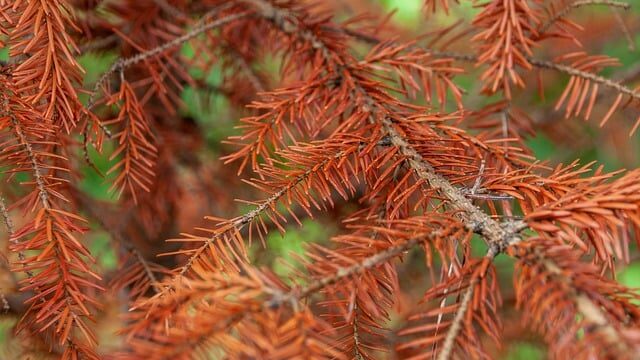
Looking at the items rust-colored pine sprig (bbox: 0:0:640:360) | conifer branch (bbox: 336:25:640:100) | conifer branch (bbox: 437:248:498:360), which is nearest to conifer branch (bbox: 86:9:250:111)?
rust-colored pine sprig (bbox: 0:0:640:360)

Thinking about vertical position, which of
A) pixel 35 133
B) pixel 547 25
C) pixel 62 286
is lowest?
pixel 62 286

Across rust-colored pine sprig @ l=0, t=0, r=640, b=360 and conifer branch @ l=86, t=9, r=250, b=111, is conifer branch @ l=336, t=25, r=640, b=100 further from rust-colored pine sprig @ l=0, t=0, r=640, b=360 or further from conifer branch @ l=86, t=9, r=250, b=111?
conifer branch @ l=86, t=9, r=250, b=111

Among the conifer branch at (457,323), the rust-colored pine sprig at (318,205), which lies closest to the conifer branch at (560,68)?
the rust-colored pine sprig at (318,205)

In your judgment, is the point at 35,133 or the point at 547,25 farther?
the point at 547,25

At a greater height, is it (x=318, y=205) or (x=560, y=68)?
(x=560, y=68)

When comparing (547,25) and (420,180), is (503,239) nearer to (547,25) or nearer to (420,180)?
(420,180)

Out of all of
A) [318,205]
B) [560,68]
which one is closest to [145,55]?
[318,205]

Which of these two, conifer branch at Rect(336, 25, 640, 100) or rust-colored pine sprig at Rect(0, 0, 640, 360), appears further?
conifer branch at Rect(336, 25, 640, 100)

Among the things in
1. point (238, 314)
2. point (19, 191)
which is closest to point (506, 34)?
point (238, 314)

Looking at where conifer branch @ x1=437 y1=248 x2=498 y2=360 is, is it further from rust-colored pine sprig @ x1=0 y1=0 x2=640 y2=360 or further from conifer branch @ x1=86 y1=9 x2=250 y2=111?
conifer branch @ x1=86 y1=9 x2=250 y2=111

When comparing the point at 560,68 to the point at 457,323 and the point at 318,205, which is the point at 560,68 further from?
the point at 457,323

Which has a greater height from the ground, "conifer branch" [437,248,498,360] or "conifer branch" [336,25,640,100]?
"conifer branch" [336,25,640,100]
